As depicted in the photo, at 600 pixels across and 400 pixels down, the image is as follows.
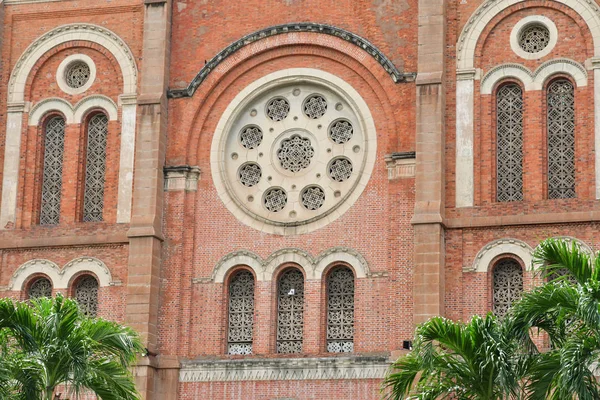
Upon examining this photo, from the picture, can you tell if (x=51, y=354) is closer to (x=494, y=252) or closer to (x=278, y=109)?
(x=494, y=252)

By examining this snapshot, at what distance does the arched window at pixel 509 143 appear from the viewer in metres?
36.6

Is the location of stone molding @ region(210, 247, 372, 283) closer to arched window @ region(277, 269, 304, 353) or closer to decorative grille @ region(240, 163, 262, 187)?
arched window @ region(277, 269, 304, 353)

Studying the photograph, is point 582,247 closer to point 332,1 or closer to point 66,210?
point 332,1

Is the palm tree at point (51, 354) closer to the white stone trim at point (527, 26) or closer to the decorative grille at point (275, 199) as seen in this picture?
the decorative grille at point (275, 199)

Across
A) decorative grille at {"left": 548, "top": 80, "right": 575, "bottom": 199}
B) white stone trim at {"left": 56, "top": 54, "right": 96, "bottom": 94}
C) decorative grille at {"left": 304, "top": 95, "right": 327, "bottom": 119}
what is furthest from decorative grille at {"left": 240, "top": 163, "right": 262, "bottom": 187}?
decorative grille at {"left": 548, "top": 80, "right": 575, "bottom": 199}

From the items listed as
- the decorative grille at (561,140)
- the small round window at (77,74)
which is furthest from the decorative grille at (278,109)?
the decorative grille at (561,140)

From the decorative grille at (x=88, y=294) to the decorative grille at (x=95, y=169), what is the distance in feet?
5.56

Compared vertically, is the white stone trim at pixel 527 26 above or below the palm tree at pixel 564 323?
above

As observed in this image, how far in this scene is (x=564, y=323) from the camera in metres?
26.2

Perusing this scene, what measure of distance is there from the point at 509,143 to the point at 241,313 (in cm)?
807

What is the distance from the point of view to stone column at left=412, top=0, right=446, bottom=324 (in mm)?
35469

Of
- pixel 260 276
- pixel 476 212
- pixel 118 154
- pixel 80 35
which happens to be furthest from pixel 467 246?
pixel 80 35

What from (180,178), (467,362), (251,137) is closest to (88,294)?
(180,178)

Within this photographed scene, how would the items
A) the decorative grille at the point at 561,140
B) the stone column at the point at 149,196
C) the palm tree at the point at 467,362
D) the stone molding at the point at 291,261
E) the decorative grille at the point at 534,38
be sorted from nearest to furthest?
the palm tree at the point at 467,362 → the decorative grille at the point at 561,140 → the decorative grille at the point at 534,38 → the stone molding at the point at 291,261 → the stone column at the point at 149,196
